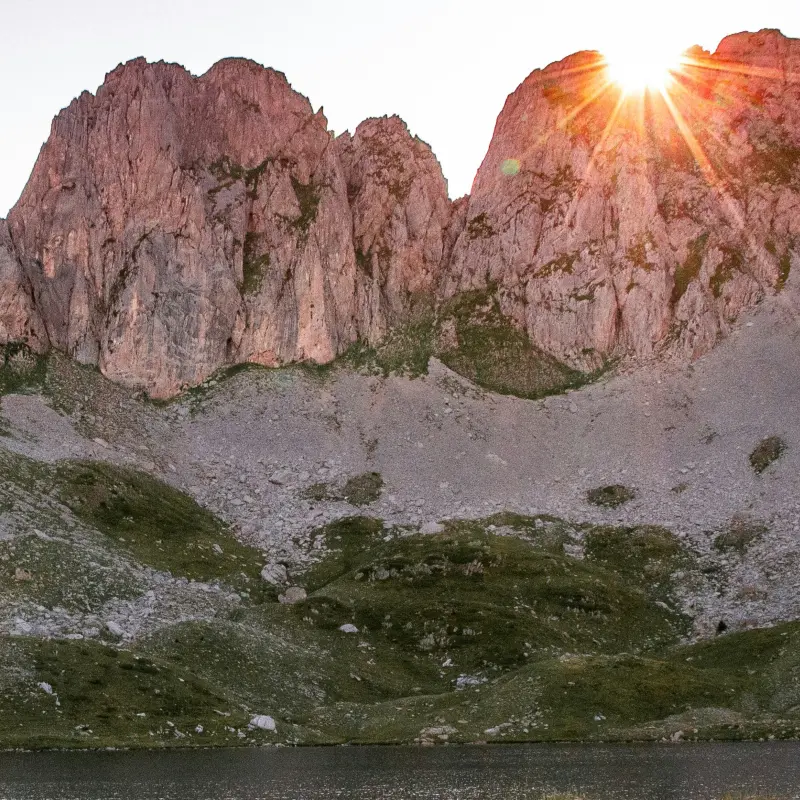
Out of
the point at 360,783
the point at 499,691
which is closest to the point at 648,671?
the point at 499,691

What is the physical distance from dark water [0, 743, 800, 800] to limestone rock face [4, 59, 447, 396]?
97310 millimetres

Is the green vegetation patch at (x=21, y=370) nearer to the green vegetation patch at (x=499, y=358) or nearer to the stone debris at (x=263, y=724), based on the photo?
the green vegetation patch at (x=499, y=358)

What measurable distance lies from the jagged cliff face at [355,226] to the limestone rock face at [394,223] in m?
0.38

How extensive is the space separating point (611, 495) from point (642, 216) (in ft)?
205

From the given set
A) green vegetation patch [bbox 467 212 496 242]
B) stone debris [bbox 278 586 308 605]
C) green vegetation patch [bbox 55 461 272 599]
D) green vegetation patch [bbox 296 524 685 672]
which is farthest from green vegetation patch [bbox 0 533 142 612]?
green vegetation patch [bbox 467 212 496 242]

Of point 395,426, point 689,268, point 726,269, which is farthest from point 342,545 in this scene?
point 726,269

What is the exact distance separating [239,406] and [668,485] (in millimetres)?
59509

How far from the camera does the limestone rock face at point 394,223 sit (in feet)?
603

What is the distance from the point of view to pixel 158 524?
120688 mm

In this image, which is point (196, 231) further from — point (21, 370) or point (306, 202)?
point (21, 370)

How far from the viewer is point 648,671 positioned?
8669 centimetres

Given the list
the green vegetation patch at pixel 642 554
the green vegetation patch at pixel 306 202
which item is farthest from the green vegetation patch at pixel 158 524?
the green vegetation patch at pixel 306 202

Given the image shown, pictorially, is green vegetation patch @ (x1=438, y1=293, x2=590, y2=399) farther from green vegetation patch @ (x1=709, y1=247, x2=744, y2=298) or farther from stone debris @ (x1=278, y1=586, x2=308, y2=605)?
stone debris @ (x1=278, y1=586, x2=308, y2=605)

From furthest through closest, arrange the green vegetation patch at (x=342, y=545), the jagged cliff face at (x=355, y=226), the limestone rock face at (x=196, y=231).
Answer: the jagged cliff face at (x=355, y=226), the limestone rock face at (x=196, y=231), the green vegetation patch at (x=342, y=545)
